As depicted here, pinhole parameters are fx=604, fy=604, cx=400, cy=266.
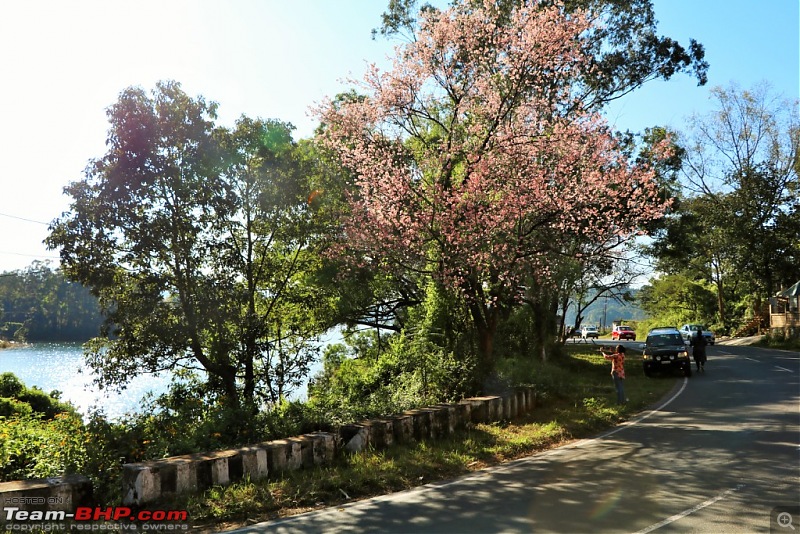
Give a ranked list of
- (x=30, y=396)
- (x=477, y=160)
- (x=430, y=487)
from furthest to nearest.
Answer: (x=30, y=396) → (x=477, y=160) → (x=430, y=487)

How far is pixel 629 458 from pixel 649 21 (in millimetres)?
19472

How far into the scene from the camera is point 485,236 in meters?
15.0

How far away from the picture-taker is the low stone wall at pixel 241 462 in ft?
22.0

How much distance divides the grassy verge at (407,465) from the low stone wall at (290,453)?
0.23 meters

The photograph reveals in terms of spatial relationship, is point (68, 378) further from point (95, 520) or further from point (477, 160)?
point (95, 520)

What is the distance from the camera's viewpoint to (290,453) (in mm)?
8742

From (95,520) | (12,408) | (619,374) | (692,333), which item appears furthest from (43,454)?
(692,333)

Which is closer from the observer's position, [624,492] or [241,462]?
[624,492]

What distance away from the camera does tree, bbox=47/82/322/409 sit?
11.9 meters

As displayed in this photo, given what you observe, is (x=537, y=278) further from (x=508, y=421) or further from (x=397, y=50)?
(x=397, y=50)

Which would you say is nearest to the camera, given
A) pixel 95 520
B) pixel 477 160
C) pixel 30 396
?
pixel 95 520

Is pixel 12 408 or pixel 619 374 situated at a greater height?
pixel 619 374

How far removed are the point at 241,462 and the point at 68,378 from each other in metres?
37.6

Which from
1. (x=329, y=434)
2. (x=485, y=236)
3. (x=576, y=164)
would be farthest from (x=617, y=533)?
(x=576, y=164)
